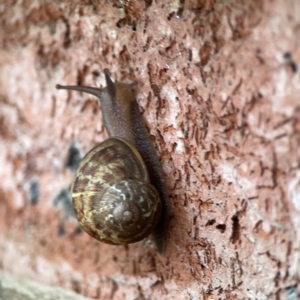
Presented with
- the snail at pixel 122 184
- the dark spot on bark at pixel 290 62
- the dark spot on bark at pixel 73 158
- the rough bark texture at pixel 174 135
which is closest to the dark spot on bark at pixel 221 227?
the rough bark texture at pixel 174 135

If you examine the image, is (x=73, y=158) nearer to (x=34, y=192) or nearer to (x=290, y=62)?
(x=34, y=192)

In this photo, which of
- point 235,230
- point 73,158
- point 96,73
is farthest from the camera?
point 73,158

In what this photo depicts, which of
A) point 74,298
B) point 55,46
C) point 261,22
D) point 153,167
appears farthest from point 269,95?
point 74,298

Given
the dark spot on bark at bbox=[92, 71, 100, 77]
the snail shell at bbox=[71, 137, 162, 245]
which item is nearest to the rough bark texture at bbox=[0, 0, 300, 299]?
the dark spot on bark at bbox=[92, 71, 100, 77]

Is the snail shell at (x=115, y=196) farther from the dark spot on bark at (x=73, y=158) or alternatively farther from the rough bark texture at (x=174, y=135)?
the dark spot on bark at (x=73, y=158)

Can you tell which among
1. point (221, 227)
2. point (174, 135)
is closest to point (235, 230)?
point (221, 227)

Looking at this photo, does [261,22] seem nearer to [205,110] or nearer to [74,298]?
[205,110]
